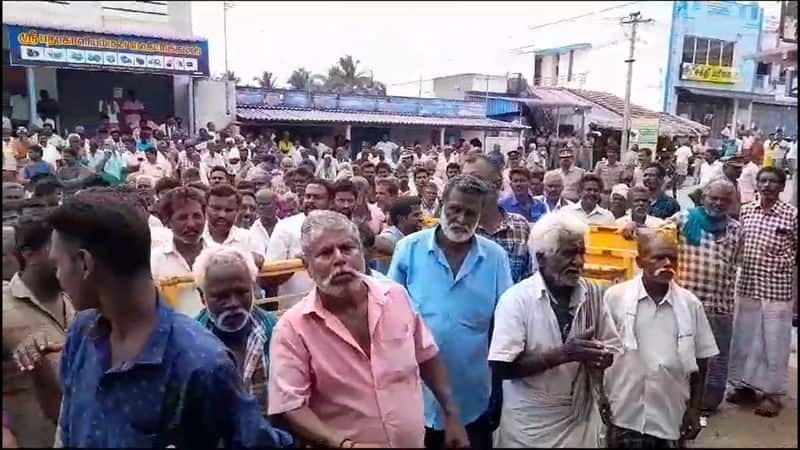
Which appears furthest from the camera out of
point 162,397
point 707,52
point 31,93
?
point 31,93

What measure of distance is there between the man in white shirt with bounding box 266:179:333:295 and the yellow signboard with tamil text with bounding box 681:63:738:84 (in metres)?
1.69

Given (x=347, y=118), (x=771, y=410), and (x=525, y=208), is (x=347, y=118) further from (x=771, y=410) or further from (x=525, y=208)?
(x=771, y=410)

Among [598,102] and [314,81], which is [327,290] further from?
[314,81]

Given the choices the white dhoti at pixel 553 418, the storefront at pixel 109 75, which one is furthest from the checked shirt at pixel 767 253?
the storefront at pixel 109 75

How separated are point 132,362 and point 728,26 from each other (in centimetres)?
149

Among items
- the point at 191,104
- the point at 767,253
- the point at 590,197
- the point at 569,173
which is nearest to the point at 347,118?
the point at 191,104

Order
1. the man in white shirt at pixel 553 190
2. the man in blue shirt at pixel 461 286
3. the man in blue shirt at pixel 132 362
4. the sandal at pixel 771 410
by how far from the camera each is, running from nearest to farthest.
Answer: the man in blue shirt at pixel 132 362 → the sandal at pixel 771 410 → the man in blue shirt at pixel 461 286 → the man in white shirt at pixel 553 190

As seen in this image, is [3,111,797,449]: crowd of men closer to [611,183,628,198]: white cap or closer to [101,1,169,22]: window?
[611,183,628,198]: white cap

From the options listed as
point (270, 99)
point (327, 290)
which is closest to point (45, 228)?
point (327, 290)

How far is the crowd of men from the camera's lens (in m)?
1.37

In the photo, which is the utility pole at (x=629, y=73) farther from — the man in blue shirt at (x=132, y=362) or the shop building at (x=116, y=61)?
the shop building at (x=116, y=61)

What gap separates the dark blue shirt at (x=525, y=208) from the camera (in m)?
5.23

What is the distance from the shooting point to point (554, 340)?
216cm

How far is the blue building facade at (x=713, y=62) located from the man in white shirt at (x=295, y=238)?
1.68 m
